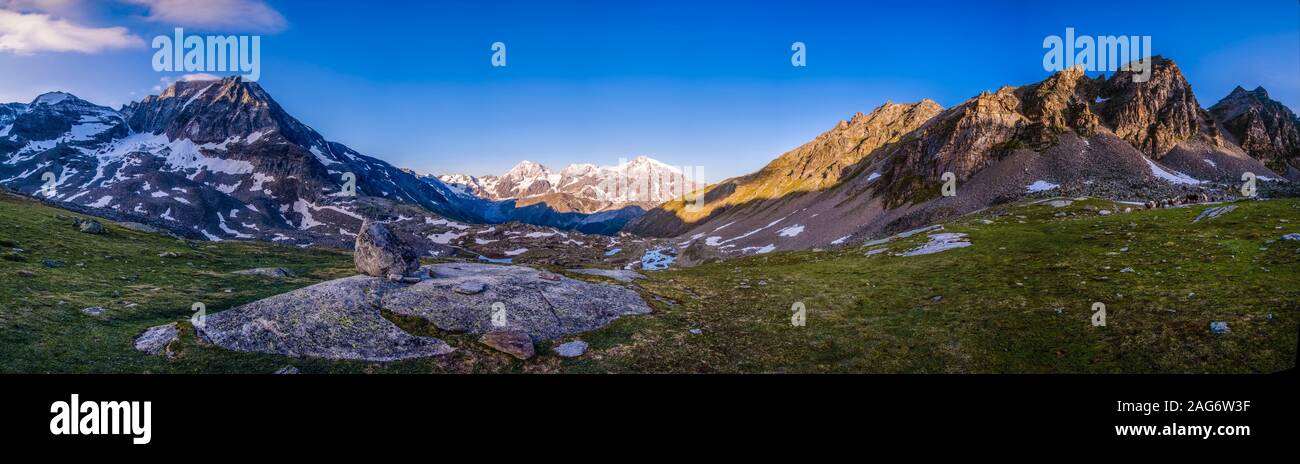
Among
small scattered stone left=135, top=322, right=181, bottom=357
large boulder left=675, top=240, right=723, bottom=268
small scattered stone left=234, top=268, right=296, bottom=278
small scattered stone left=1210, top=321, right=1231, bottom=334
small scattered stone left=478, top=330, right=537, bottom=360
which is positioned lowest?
large boulder left=675, top=240, right=723, bottom=268

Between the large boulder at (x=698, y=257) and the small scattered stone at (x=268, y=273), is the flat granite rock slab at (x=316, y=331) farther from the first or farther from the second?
the large boulder at (x=698, y=257)

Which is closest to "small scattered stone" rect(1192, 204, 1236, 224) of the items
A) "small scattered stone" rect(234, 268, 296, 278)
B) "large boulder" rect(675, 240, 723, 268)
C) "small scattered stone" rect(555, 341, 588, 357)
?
"small scattered stone" rect(555, 341, 588, 357)

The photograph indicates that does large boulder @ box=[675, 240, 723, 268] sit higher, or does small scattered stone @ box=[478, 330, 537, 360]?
small scattered stone @ box=[478, 330, 537, 360]

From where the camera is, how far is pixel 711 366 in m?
21.1

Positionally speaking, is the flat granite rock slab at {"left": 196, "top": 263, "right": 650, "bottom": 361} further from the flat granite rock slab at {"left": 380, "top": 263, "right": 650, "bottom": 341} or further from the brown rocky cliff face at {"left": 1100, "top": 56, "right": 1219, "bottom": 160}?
the brown rocky cliff face at {"left": 1100, "top": 56, "right": 1219, "bottom": 160}

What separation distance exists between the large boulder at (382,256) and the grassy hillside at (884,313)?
581 cm

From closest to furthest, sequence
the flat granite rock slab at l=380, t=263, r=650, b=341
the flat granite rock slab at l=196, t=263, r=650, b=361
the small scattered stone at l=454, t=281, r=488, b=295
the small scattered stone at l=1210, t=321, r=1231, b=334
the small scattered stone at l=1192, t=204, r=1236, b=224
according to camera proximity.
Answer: the small scattered stone at l=1210, t=321, r=1231, b=334 → the flat granite rock slab at l=196, t=263, r=650, b=361 → the flat granite rock slab at l=380, t=263, r=650, b=341 → the small scattered stone at l=454, t=281, r=488, b=295 → the small scattered stone at l=1192, t=204, r=1236, b=224

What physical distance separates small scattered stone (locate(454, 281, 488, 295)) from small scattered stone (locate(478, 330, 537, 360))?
5.64 metres

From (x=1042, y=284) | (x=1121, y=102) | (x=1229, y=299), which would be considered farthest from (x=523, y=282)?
(x=1121, y=102)

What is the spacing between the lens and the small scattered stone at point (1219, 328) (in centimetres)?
1739

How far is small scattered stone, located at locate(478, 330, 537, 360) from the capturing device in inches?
847

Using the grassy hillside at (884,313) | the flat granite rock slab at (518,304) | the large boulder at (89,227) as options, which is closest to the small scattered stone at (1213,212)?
the grassy hillside at (884,313)
